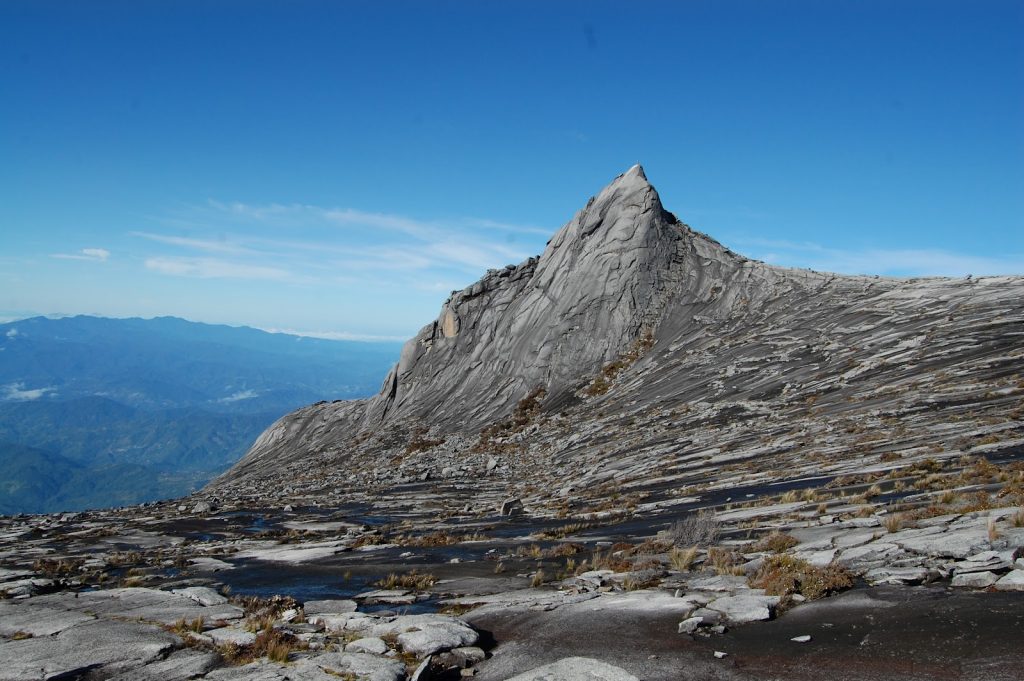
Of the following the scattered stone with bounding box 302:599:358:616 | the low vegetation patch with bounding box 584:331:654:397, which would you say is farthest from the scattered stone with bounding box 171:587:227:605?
the low vegetation patch with bounding box 584:331:654:397

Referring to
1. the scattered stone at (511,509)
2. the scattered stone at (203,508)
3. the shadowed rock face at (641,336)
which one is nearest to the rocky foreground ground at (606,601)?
the scattered stone at (511,509)

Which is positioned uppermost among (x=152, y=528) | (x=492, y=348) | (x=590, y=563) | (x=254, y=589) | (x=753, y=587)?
(x=492, y=348)

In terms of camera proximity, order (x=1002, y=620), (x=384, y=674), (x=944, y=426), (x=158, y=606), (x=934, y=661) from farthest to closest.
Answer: (x=944, y=426) → (x=158, y=606) → (x=384, y=674) → (x=1002, y=620) → (x=934, y=661)

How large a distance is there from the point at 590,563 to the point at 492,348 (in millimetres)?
55428

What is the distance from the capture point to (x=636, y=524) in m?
24.6

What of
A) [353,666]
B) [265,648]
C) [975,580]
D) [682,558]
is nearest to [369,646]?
[353,666]

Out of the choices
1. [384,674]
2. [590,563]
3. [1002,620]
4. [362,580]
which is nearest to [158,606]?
[362,580]

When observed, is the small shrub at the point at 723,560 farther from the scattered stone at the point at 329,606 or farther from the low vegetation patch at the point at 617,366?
the low vegetation patch at the point at 617,366

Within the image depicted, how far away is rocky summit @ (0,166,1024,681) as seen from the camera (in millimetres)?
11812

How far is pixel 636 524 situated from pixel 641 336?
43.1m

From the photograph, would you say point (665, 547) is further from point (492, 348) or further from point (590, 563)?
point (492, 348)

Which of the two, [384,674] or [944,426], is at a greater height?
[944,426]

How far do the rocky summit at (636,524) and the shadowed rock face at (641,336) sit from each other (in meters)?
0.42

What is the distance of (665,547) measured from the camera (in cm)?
1922
